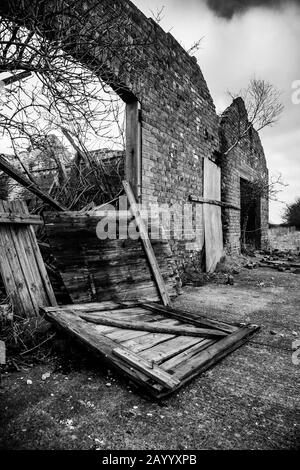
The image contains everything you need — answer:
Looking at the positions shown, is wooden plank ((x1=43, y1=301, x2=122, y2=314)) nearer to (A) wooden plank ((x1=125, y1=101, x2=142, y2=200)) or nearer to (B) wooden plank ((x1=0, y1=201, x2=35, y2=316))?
(B) wooden plank ((x1=0, y1=201, x2=35, y2=316))

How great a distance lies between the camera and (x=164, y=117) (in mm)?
4957

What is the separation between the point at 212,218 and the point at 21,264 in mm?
4794

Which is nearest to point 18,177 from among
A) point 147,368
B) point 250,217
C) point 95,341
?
point 95,341

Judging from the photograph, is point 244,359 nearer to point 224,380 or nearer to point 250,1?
point 224,380

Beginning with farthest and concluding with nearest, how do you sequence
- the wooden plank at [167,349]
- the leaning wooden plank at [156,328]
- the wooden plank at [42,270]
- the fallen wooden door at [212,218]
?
1. the fallen wooden door at [212,218]
2. the wooden plank at [42,270]
3. the leaning wooden plank at [156,328]
4. the wooden plank at [167,349]

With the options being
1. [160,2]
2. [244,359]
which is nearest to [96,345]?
[244,359]

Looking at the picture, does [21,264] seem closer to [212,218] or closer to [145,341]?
[145,341]

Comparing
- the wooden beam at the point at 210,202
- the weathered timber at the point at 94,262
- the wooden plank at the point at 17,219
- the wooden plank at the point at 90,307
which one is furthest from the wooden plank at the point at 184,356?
the wooden beam at the point at 210,202

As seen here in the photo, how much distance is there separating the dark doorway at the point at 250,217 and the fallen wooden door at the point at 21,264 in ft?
26.7

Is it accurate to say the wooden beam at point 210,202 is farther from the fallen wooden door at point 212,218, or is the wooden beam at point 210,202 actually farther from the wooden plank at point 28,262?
the wooden plank at point 28,262

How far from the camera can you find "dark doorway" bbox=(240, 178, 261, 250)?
980cm

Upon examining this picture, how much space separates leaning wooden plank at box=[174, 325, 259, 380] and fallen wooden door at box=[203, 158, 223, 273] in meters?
3.64

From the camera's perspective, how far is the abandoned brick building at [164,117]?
12.7 ft
